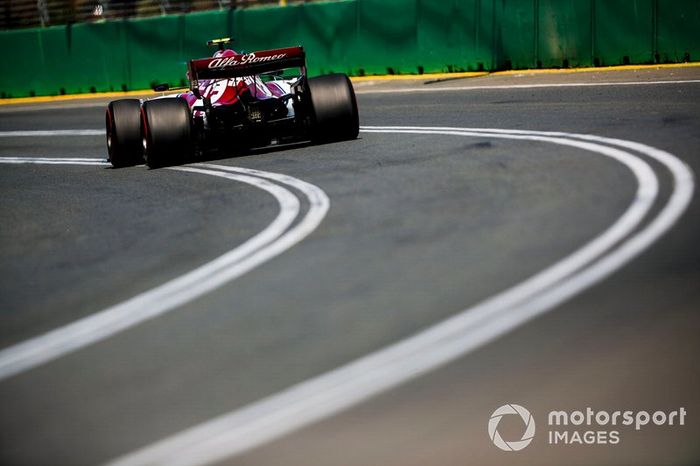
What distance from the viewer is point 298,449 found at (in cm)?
443

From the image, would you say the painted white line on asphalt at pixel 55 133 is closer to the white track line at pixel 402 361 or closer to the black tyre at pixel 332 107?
the black tyre at pixel 332 107

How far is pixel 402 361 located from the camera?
521 centimetres

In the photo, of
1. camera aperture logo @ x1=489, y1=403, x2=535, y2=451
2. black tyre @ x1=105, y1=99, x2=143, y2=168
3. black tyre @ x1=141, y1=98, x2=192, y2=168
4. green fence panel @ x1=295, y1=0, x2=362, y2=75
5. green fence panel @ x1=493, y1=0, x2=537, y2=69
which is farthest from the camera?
green fence panel @ x1=295, y1=0, x2=362, y2=75

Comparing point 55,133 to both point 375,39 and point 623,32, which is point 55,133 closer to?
point 375,39

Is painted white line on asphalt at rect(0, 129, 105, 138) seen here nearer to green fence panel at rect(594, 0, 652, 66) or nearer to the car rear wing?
the car rear wing

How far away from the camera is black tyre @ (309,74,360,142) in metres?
14.3

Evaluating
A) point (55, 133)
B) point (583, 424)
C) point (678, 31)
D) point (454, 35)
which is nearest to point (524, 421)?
point (583, 424)

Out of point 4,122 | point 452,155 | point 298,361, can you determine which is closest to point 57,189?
point 452,155

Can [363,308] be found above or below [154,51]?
below

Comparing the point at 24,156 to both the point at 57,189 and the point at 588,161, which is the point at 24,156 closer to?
the point at 57,189

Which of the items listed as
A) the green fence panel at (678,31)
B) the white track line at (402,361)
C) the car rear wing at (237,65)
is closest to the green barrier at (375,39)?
the green fence panel at (678,31)

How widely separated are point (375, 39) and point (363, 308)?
872 inches

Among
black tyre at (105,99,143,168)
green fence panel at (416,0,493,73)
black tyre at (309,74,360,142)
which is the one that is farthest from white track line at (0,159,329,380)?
green fence panel at (416,0,493,73)

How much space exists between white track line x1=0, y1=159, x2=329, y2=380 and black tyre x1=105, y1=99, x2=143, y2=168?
19.1 ft
